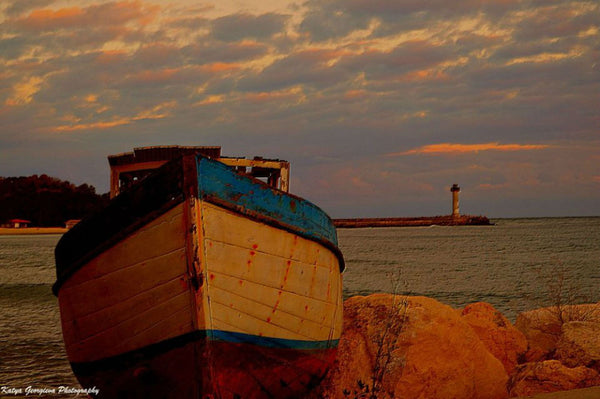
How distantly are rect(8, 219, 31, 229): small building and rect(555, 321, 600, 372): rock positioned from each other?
116 meters

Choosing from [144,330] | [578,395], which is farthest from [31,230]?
[578,395]

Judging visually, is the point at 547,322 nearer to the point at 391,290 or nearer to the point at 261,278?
the point at 261,278

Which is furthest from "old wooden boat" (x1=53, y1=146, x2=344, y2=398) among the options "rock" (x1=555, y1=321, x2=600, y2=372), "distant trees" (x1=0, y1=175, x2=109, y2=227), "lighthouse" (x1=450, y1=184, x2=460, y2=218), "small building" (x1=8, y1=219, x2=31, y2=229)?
"small building" (x1=8, y1=219, x2=31, y2=229)

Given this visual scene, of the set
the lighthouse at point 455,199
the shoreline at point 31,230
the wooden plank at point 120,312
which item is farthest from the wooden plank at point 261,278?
the shoreline at point 31,230

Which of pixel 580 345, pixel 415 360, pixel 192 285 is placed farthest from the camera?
pixel 580 345

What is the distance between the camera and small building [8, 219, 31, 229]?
110 meters

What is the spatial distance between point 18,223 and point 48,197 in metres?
10.0

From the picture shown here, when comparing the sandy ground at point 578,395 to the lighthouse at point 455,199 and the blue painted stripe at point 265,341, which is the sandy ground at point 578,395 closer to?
the blue painted stripe at point 265,341

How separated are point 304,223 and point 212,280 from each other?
1.18 m

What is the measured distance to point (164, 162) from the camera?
736cm

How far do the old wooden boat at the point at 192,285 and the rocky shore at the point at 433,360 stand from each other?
96 centimetres

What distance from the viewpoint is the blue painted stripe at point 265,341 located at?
536 cm

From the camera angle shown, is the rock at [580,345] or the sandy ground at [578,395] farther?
the rock at [580,345]

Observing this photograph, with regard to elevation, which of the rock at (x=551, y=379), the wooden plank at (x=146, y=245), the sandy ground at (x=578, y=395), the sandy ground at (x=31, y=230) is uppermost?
the wooden plank at (x=146, y=245)
